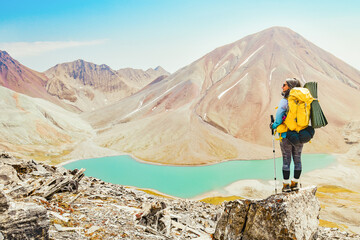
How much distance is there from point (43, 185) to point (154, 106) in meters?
164

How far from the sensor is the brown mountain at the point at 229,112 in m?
107

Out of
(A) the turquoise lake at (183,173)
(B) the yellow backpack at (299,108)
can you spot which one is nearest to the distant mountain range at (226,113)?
(A) the turquoise lake at (183,173)

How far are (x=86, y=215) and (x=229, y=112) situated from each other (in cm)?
13393

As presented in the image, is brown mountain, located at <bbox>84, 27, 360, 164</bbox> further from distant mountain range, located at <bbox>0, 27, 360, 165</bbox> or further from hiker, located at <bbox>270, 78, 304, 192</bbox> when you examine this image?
hiker, located at <bbox>270, 78, 304, 192</bbox>

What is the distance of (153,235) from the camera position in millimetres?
8867

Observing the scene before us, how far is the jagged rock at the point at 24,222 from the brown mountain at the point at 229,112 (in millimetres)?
87355

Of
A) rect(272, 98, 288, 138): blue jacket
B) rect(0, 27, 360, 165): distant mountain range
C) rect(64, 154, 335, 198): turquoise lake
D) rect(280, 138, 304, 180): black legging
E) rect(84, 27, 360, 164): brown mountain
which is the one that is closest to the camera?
rect(272, 98, 288, 138): blue jacket

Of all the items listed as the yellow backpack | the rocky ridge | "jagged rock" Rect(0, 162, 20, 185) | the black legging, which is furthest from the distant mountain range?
the yellow backpack

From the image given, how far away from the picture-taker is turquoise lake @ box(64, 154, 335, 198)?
2508 inches

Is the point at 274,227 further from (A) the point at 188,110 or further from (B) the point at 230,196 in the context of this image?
(A) the point at 188,110

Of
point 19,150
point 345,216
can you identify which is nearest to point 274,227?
point 345,216

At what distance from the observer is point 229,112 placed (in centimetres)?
13962

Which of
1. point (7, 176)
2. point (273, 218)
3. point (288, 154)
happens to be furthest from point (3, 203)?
point (288, 154)

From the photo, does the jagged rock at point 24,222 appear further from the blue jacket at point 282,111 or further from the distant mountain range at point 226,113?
the distant mountain range at point 226,113
